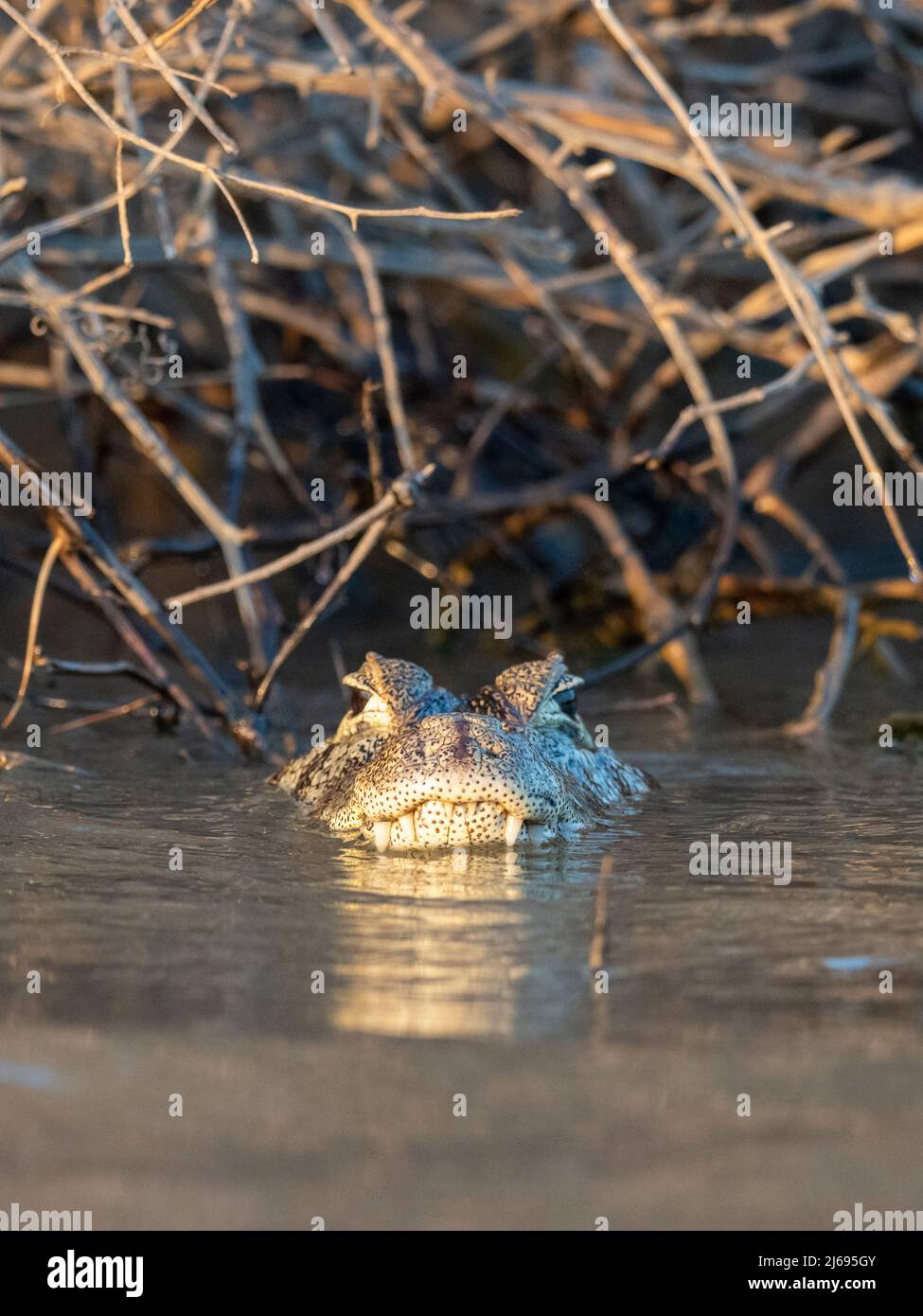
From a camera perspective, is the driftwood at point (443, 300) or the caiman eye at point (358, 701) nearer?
the caiman eye at point (358, 701)

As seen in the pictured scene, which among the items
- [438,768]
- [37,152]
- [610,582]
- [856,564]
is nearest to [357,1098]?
[438,768]

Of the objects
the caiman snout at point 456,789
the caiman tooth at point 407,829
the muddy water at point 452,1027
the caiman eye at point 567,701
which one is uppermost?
the caiman eye at point 567,701

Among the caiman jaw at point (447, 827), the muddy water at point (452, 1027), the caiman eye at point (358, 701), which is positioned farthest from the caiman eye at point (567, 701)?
the caiman jaw at point (447, 827)

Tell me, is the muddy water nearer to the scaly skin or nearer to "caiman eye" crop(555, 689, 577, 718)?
the scaly skin

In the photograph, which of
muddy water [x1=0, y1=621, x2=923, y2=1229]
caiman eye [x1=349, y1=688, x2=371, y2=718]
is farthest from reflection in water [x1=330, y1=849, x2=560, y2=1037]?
caiman eye [x1=349, y1=688, x2=371, y2=718]

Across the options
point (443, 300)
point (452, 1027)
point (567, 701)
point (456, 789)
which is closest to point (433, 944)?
point (452, 1027)

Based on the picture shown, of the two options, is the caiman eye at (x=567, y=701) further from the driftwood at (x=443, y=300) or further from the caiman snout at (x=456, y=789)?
the driftwood at (x=443, y=300)

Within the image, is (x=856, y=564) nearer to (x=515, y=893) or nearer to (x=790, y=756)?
(x=790, y=756)

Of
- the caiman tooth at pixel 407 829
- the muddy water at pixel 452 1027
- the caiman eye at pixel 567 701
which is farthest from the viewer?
the caiman eye at pixel 567 701
